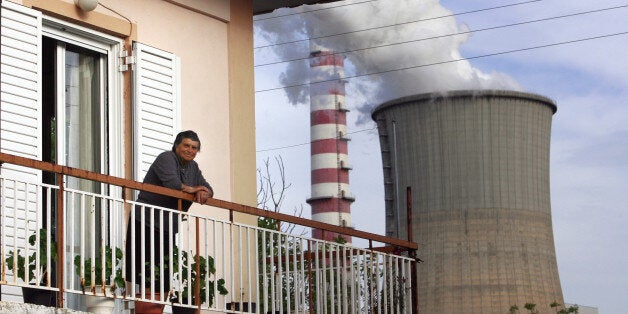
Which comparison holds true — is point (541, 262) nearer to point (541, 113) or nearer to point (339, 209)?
point (541, 113)

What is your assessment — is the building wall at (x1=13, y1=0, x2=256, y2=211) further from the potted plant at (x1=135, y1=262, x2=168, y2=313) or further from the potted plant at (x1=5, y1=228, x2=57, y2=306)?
the potted plant at (x1=5, y1=228, x2=57, y2=306)

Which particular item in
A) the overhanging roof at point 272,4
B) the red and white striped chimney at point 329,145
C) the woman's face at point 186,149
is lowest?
the woman's face at point 186,149

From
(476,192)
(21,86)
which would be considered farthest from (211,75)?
(476,192)

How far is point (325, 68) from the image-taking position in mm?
54219

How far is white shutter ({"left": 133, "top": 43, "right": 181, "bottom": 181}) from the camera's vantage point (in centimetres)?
880

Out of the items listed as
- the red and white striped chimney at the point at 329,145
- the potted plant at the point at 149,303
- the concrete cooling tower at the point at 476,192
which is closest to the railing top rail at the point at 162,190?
the potted plant at the point at 149,303

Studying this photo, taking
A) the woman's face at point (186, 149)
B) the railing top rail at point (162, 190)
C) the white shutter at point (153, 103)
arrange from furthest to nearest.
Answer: the white shutter at point (153, 103)
the woman's face at point (186, 149)
the railing top rail at point (162, 190)

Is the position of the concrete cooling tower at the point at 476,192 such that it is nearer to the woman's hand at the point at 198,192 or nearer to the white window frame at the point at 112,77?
the white window frame at the point at 112,77

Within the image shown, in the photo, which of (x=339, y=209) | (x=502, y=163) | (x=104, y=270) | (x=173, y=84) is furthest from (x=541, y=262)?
(x=104, y=270)

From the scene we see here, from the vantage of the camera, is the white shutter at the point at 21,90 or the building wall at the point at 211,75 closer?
the white shutter at the point at 21,90

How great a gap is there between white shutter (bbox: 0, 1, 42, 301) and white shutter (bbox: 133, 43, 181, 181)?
96 centimetres

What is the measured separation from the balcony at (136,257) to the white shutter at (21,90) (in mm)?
73

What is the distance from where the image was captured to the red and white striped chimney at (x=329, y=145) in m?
54.6

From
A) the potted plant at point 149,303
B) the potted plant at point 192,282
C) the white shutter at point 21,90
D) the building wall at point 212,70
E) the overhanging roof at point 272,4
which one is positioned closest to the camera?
the potted plant at point 149,303
